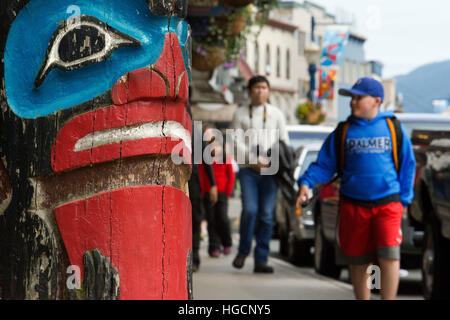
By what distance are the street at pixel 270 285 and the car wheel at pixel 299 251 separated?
3.49 ft

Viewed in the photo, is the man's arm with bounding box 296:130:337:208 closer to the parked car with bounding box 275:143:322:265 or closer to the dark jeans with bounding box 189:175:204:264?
the dark jeans with bounding box 189:175:204:264

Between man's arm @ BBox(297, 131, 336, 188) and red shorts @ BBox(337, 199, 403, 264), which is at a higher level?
man's arm @ BBox(297, 131, 336, 188)

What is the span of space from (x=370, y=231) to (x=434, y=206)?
1.45 metres

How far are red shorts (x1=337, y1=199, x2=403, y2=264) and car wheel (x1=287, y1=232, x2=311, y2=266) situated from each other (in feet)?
19.1

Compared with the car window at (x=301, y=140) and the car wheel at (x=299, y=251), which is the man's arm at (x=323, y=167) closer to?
the car wheel at (x=299, y=251)

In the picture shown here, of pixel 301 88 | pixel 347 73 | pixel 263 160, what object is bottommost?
pixel 263 160

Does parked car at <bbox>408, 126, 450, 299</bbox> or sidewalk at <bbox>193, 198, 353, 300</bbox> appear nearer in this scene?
parked car at <bbox>408, 126, 450, 299</bbox>

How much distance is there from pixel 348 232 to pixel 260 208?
123 inches

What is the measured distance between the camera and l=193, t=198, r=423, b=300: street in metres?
7.74

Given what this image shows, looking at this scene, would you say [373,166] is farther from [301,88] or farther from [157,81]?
[301,88]

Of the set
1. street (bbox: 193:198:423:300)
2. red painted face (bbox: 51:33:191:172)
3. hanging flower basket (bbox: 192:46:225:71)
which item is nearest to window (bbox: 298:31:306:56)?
hanging flower basket (bbox: 192:46:225:71)

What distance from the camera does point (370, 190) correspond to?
5.96 metres

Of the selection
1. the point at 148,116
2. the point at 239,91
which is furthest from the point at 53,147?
the point at 239,91

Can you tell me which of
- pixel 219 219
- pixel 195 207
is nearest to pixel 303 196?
pixel 195 207
